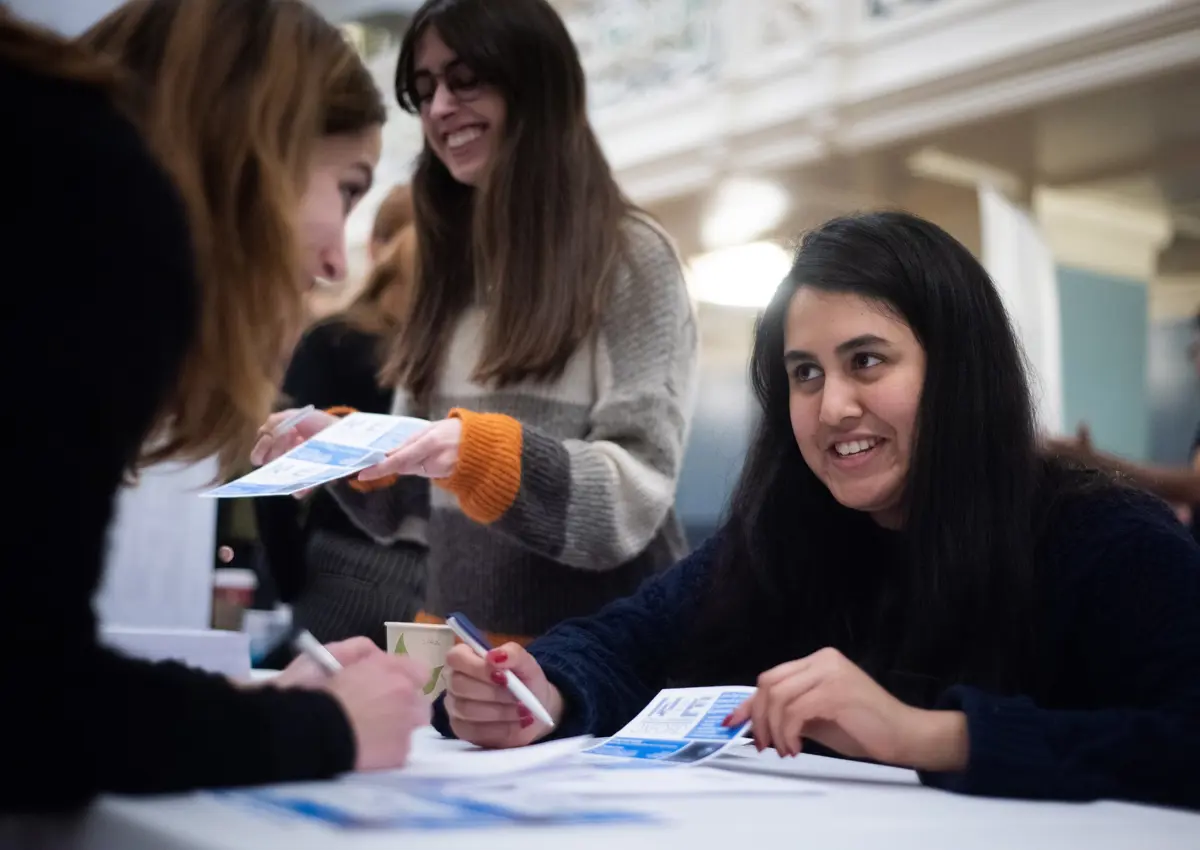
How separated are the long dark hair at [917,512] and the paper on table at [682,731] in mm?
187

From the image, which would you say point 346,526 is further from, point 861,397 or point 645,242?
point 861,397

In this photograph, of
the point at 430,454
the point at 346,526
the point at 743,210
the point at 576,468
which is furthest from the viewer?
the point at 743,210

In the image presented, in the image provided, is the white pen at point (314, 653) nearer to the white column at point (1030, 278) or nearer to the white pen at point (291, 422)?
the white pen at point (291, 422)

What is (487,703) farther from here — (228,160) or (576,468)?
(228,160)

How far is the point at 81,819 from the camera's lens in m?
0.70

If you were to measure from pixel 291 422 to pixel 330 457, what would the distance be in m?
0.26

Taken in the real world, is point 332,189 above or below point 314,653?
above

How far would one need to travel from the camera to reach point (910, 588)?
4.02 feet

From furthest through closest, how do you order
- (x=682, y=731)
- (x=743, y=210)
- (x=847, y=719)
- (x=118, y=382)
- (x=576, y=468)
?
(x=743, y=210), (x=576, y=468), (x=682, y=731), (x=847, y=719), (x=118, y=382)

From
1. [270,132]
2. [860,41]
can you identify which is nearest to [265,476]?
[270,132]

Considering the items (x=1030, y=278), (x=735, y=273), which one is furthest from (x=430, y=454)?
(x=735, y=273)

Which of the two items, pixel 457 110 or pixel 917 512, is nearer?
pixel 917 512

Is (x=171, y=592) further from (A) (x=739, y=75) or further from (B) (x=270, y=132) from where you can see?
(A) (x=739, y=75)

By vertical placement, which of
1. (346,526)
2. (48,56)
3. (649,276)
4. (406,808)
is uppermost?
(48,56)
